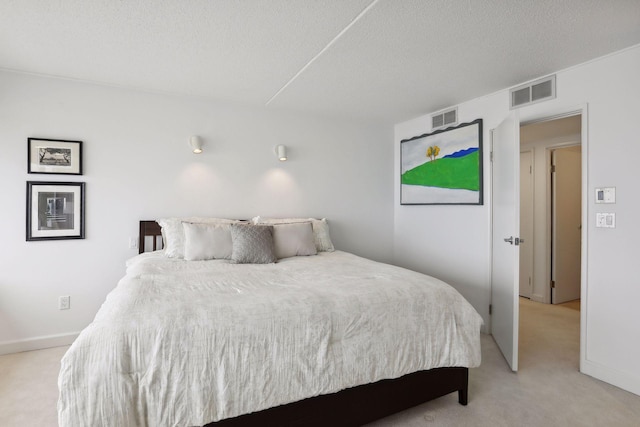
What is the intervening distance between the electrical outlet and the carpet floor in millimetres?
357

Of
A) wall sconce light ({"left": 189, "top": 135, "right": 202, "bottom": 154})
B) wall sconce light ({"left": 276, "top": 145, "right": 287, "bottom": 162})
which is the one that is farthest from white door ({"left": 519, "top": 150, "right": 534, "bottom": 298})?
wall sconce light ({"left": 189, "top": 135, "right": 202, "bottom": 154})

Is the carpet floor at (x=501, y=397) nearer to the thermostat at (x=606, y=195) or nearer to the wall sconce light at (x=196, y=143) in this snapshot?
the thermostat at (x=606, y=195)

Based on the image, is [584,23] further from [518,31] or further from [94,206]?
[94,206]

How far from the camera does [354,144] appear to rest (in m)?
4.38

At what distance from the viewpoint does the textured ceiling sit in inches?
75.6

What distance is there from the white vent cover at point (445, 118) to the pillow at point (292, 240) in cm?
200

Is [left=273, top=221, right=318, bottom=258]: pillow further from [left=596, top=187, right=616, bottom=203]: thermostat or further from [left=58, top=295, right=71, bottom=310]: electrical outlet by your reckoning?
[left=596, top=187, right=616, bottom=203]: thermostat

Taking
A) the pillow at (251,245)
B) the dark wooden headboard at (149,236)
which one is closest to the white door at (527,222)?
A: the pillow at (251,245)

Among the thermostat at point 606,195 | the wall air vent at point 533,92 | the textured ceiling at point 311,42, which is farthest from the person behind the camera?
the wall air vent at point 533,92

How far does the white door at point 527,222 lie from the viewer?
15.3ft

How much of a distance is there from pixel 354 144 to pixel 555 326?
3.07 m

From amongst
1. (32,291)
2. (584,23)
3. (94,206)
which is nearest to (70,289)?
(32,291)

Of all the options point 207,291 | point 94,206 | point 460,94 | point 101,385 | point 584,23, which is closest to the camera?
point 101,385

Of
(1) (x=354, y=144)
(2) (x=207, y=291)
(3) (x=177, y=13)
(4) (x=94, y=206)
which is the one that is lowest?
(2) (x=207, y=291)
